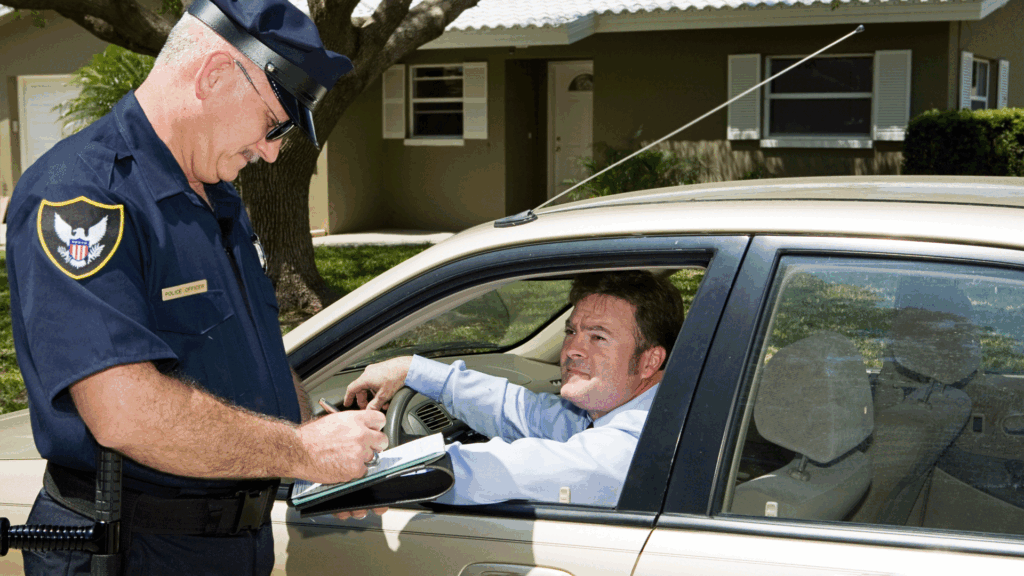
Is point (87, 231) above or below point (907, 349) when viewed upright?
above

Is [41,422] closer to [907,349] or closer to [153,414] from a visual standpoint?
[153,414]

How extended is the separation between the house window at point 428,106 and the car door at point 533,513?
12.1m

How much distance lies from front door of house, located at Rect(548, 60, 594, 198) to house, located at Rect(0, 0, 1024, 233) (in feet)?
0.08

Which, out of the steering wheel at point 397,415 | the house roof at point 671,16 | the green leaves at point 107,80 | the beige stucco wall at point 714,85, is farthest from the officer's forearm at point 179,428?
the green leaves at point 107,80

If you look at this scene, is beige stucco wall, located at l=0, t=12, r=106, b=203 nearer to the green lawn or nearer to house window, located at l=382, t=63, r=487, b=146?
the green lawn

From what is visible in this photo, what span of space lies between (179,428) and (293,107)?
1.92 feet

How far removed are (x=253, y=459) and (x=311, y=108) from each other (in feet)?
2.09

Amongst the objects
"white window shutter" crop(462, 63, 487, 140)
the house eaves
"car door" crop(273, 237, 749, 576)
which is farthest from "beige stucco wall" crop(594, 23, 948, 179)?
"car door" crop(273, 237, 749, 576)

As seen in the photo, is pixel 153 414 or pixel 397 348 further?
pixel 397 348

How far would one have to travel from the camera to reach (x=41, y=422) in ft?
5.51

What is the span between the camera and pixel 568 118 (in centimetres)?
1466

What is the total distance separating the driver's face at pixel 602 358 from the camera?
7.48ft

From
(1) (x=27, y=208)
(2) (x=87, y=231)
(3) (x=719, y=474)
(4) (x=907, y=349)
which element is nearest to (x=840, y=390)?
(4) (x=907, y=349)

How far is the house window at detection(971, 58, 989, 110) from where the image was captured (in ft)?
44.3
